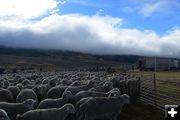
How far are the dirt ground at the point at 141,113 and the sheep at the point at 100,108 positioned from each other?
1.87 m

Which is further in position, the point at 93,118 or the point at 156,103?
the point at 156,103

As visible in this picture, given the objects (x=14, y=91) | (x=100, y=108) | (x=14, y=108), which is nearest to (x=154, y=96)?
(x=100, y=108)

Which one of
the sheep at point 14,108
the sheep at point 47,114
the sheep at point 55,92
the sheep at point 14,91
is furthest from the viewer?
the sheep at point 55,92

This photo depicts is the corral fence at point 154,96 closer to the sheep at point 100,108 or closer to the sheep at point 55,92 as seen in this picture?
the sheep at point 100,108

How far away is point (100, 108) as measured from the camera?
1151cm

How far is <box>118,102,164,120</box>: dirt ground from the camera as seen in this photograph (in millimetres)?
14019

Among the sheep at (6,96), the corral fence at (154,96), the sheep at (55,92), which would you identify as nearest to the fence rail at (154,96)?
the corral fence at (154,96)

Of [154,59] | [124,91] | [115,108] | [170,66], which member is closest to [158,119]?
[115,108]

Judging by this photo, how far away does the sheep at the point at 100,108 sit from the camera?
1123cm

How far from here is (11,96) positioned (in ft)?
46.0

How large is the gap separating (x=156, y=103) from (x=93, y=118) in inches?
252

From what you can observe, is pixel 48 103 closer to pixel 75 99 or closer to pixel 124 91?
pixel 75 99

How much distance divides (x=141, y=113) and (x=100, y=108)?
4126 millimetres

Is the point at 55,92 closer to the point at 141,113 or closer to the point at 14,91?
the point at 14,91
